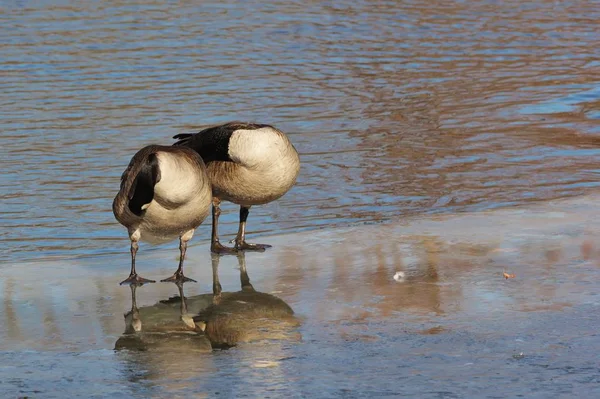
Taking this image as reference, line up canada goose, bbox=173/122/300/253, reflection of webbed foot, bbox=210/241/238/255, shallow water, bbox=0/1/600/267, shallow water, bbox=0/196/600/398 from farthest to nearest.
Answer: shallow water, bbox=0/1/600/267
reflection of webbed foot, bbox=210/241/238/255
canada goose, bbox=173/122/300/253
shallow water, bbox=0/196/600/398

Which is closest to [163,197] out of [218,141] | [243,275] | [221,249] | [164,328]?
[164,328]

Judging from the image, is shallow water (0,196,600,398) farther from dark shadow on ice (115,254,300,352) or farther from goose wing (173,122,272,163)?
goose wing (173,122,272,163)

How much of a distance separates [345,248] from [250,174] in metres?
0.90

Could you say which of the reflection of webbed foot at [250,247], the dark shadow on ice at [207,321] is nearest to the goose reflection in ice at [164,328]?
the dark shadow on ice at [207,321]

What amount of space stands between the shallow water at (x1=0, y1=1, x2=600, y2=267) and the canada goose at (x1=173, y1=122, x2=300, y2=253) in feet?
5.04

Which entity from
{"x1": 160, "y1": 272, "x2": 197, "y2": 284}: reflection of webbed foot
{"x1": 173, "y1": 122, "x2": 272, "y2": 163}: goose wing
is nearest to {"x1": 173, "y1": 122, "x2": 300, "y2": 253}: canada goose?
{"x1": 173, "y1": 122, "x2": 272, "y2": 163}: goose wing

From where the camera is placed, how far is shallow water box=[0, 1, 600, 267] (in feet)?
35.8

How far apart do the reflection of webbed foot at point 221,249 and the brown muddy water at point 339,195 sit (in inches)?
5.2

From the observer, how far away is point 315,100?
1634cm

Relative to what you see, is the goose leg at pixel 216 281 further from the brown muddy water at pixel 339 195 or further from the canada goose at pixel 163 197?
the canada goose at pixel 163 197

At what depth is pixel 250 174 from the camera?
8.09 meters

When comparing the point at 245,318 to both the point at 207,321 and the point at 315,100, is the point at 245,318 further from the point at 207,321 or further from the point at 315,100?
the point at 315,100

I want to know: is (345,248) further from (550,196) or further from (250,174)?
(550,196)

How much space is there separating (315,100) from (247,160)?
333 inches
